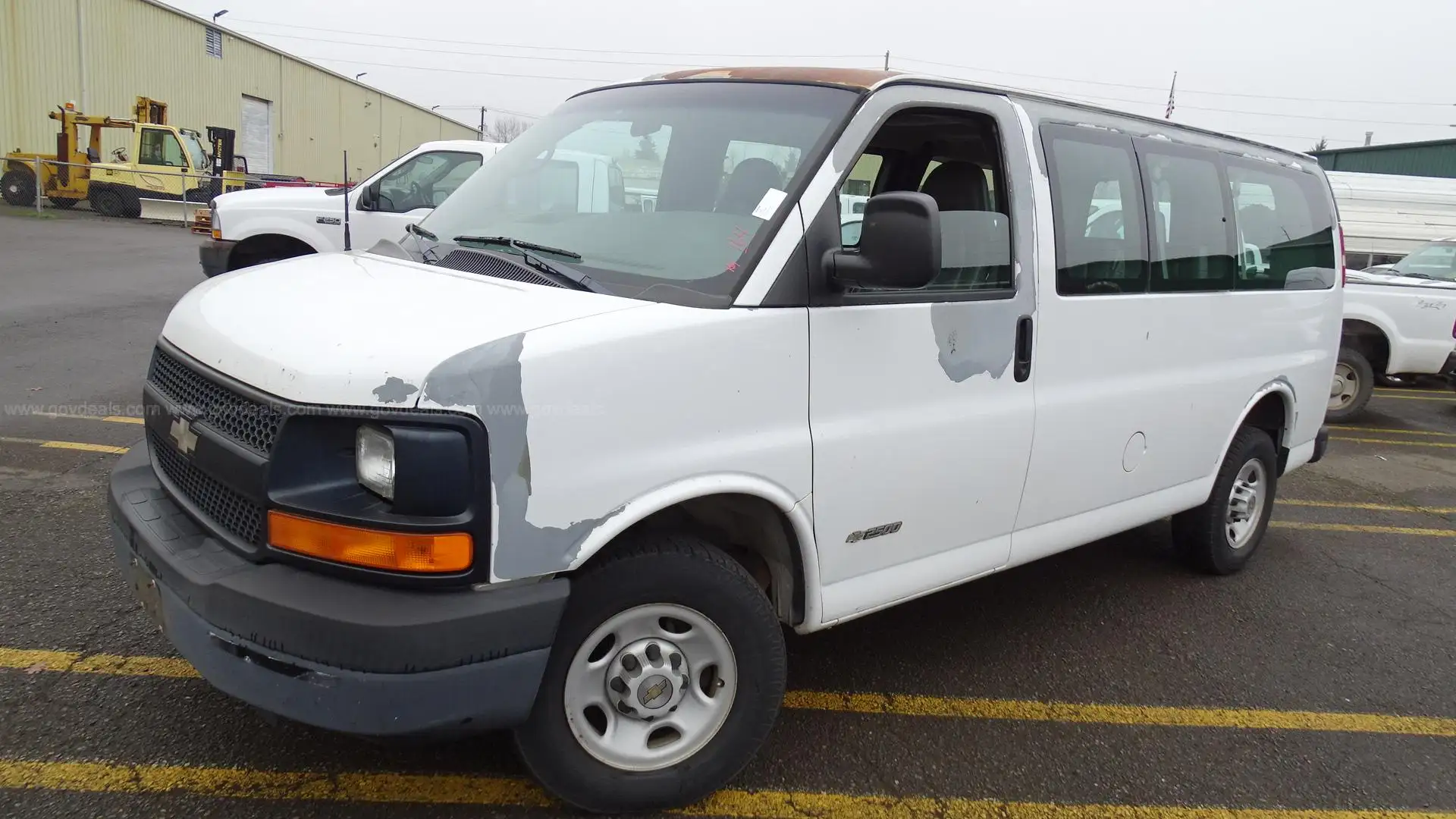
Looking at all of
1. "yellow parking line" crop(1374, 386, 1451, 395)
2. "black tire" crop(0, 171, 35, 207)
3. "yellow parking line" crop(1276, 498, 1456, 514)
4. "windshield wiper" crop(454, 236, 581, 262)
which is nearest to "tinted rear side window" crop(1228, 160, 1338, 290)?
"yellow parking line" crop(1276, 498, 1456, 514)

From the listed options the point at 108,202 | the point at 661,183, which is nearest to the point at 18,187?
the point at 108,202

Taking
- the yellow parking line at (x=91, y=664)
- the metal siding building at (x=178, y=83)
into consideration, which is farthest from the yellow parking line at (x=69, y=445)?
the metal siding building at (x=178, y=83)

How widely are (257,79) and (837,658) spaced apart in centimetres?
4088

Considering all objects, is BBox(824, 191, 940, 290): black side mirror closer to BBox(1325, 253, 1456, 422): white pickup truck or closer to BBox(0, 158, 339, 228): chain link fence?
BBox(1325, 253, 1456, 422): white pickup truck

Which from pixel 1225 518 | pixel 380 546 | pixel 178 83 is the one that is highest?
pixel 178 83

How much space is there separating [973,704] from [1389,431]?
8.38 metres

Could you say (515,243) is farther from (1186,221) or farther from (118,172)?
(118,172)

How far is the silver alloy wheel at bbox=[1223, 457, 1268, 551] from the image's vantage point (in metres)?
4.82

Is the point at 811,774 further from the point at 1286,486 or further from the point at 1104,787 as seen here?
the point at 1286,486

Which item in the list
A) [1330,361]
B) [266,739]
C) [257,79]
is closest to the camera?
[266,739]

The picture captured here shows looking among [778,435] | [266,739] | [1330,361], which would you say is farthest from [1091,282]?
[266,739]

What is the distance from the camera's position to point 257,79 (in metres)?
37.4

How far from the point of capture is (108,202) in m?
23.3

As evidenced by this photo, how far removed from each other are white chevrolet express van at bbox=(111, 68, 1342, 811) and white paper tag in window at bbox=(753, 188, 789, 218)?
0.04m
